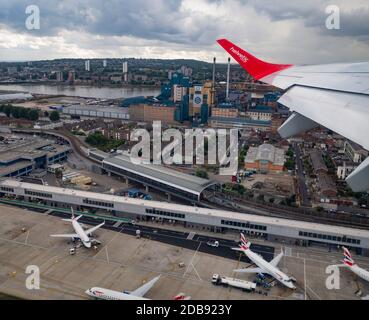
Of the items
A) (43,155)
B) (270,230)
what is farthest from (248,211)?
(43,155)

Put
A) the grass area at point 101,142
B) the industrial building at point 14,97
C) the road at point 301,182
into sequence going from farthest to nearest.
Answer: the industrial building at point 14,97
the grass area at point 101,142
the road at point 301,182

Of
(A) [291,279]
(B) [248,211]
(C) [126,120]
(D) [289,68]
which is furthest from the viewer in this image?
(C) [126,120]

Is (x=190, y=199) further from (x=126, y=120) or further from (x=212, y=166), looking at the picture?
(x=126, y=120)

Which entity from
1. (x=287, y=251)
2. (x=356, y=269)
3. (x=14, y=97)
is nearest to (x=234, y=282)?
(x=287, y=251)

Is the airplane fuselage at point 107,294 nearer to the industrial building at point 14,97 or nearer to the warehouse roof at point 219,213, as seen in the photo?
the warehouse roof at point 219,213

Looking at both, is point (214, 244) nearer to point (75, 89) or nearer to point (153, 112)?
point (153, 112)

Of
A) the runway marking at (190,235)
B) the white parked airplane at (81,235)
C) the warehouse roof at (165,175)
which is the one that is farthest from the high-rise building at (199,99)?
the white parked airplane at (81,235)
